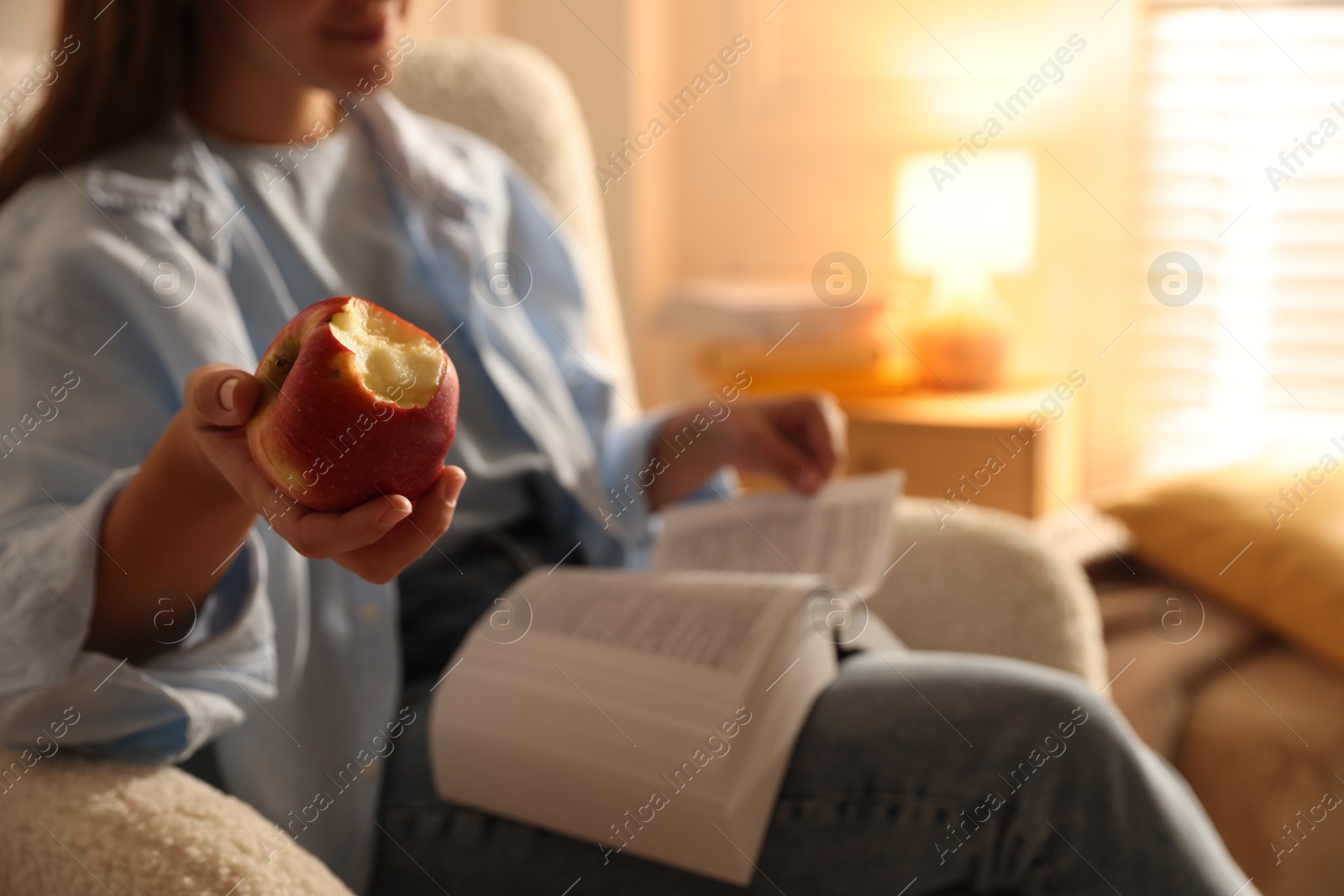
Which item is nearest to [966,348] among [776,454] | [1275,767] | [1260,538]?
[1260,538]

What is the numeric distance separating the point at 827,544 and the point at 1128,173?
53.2 inches

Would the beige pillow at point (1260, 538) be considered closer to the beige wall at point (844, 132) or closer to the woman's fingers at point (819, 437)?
the woman's fingers at point (819, 437)

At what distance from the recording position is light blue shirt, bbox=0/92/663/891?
537 millimetres

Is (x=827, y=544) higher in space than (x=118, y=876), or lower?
lower

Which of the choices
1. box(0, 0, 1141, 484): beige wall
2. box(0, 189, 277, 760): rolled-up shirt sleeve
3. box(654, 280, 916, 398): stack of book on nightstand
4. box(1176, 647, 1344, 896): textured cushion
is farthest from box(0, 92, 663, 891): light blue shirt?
box(0, 0, 1141, 484): beige wall

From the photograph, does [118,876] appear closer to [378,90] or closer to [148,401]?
[148,401]

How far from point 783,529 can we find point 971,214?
1040 millimetres

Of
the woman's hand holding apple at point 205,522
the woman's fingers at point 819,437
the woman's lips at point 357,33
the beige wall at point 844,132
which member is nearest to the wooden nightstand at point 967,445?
the beige wall at point 844,132

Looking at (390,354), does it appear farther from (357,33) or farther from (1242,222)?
(1242,222)

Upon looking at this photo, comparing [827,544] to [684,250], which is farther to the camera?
[684,250]

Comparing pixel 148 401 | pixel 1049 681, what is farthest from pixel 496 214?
pixel 1049 681

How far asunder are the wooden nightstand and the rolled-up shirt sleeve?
1.13 m

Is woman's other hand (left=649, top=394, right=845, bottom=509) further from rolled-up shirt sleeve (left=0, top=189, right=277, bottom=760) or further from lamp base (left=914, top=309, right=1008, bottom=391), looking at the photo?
lamp base (left=914, top=309, right=1008, bottom=391)

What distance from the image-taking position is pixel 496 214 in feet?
3.14
